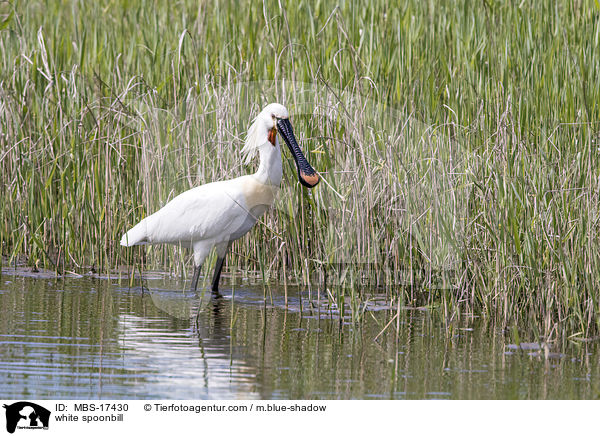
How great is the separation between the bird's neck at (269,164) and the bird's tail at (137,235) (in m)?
0.90

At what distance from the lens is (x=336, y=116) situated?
784 cm

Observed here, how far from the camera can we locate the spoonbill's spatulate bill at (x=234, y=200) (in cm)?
739

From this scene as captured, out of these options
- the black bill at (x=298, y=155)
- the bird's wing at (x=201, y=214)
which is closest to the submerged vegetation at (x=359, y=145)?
the black bill at (x=298, y=155)

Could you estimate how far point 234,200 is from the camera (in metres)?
7.48

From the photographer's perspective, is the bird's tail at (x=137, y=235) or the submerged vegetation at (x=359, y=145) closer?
the submerged vegetation at (x=359, y=145)

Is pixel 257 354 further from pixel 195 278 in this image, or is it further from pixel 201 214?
pixel 195 278

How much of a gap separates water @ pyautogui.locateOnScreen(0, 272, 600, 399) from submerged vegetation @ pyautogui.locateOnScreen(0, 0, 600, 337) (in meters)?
0.32

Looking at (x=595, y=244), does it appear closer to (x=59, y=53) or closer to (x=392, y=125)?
(x=392, y=125)

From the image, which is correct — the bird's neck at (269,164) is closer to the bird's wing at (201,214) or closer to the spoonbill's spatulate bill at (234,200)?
the spoonbill's spatulate bill at (234,200)

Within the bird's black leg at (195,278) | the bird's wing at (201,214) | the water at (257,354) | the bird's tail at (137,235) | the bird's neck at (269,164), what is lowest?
the water at (257,354)

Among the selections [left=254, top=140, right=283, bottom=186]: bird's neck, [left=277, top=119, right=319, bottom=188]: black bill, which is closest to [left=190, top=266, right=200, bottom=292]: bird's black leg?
[left=254, top=140, right=283, bottom=186]: bird's neck

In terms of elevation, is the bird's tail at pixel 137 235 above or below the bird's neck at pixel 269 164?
below

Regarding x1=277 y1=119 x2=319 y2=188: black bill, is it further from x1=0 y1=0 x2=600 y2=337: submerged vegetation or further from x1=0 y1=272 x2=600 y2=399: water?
x1=0 y1=272 x2=600 y2=399: water

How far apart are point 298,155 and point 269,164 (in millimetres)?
232
